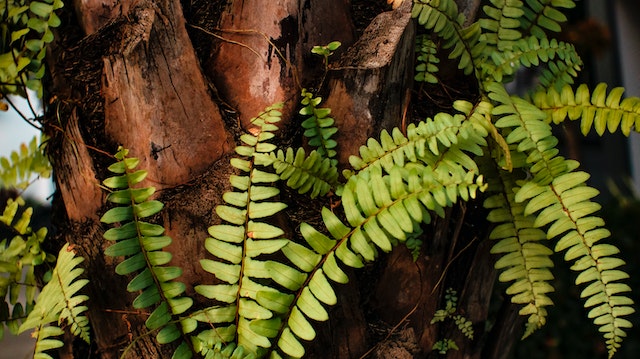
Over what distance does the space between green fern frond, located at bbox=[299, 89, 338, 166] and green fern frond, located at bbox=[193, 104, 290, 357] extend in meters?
0.07

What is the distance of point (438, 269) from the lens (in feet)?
4.49

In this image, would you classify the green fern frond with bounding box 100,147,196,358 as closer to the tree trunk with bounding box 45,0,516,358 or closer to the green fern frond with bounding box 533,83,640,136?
the tree trunk with bounding box 45,0,516,358

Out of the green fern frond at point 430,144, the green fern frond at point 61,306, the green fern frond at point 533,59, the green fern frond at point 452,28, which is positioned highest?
the green fern frond at point 452,28

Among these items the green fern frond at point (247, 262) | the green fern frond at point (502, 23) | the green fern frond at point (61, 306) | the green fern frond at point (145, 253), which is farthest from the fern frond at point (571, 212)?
the green fern frond at point (61, 306)

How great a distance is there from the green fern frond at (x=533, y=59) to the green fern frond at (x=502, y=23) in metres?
0.02

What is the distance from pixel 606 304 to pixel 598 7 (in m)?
5.50

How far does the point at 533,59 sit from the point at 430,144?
16.5 inches

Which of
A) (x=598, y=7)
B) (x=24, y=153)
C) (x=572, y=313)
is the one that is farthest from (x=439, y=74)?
(x=598, y=7)

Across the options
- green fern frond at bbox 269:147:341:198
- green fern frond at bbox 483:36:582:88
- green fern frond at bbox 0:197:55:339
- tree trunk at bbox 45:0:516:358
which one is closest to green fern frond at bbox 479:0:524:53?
green fern frond at bbox 483:36:582:88

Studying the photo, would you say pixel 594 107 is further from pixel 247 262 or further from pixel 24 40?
pixel 24 40

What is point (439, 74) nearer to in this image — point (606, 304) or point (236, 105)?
point (236, 105)

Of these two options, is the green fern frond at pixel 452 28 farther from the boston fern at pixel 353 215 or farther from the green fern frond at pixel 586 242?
the green fern frond at pixel 586 242

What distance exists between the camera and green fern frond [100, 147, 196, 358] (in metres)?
1.16

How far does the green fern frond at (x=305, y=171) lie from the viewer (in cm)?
121
